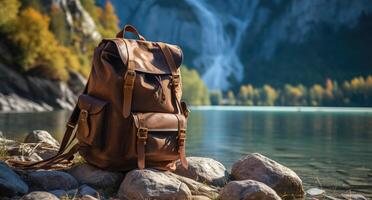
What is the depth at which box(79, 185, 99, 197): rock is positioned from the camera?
20.7 feet

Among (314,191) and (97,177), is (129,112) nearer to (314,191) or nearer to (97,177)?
(97,177)

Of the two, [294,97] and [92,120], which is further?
[294,97]

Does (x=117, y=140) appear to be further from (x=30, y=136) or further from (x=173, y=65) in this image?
(x=30, y=136)

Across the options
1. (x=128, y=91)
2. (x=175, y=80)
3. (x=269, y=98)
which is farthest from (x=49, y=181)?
(x=269, y=98)

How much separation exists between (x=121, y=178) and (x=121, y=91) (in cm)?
124

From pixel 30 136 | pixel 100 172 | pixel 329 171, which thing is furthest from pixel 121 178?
pixel 329 171

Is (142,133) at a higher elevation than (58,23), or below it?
below

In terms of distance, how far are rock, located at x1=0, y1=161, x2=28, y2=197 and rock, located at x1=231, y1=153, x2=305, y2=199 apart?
355 cm

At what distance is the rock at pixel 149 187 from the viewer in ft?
20.4

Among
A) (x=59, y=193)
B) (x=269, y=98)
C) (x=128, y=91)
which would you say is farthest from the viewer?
(x=269, y=98)

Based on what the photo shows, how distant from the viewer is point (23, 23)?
217 ft

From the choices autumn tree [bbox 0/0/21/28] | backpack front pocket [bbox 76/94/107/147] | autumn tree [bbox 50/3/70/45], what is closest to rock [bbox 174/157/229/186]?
backpack front pocket [bbox 76/94/107/147]

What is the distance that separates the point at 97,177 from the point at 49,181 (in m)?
0.66

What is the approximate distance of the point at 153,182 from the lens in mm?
6340
